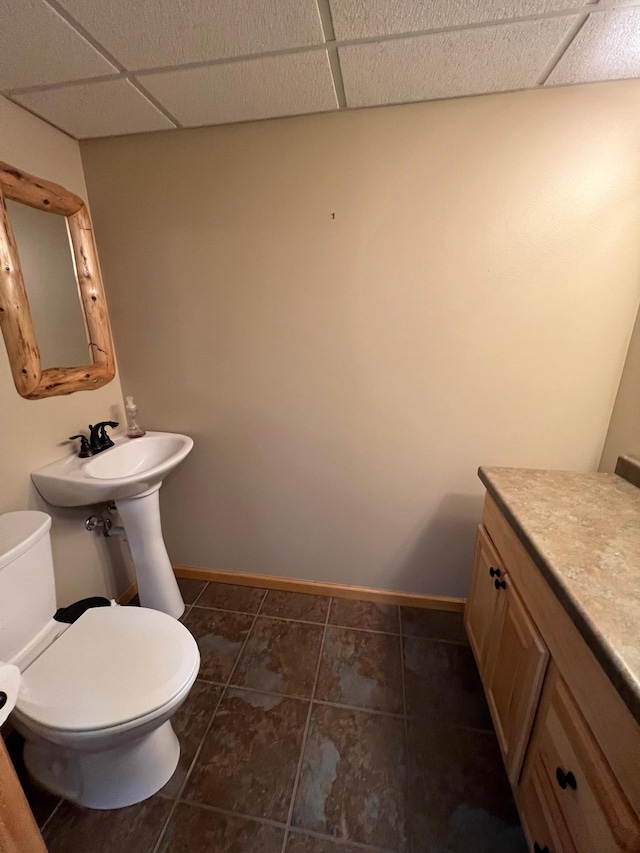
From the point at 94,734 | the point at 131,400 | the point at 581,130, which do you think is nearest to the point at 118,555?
the point at 131,400

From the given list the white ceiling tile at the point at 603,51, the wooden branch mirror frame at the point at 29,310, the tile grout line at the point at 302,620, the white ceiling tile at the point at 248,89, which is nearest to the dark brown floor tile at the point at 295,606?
the tile grout line at the point at 302,620

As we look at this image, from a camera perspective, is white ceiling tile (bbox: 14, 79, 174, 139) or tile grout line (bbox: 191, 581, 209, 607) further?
tile grout line (bbox: 191, 581, 209, 607)

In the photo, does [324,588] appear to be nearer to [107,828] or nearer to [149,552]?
[149,552]

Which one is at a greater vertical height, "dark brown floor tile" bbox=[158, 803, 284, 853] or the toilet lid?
the toilet lid

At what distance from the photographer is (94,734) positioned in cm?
91

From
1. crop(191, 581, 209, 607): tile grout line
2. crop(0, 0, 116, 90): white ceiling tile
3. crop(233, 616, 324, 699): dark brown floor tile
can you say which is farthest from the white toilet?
crop(0, 0, 116, 90): white ceiling tile

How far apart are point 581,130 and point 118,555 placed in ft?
8.81

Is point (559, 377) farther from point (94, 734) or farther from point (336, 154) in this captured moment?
point (94, 734)

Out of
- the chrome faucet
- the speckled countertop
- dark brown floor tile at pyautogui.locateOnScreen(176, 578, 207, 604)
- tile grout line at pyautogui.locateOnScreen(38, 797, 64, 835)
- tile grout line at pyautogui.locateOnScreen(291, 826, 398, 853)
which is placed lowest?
dark brown floor tile at pyautogui.locateOnScreen(176, 578, 207, 604)

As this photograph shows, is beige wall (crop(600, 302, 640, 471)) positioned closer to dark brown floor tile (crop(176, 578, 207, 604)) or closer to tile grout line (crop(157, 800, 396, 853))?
tile grout line (crop(157, 800, 396, 853))

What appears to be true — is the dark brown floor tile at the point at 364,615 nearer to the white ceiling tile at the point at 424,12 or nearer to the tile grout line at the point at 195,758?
the tile grout line at the point at 195,758

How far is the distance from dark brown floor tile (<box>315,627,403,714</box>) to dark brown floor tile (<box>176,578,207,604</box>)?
2.53ft

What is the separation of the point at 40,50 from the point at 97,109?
0.30 meters

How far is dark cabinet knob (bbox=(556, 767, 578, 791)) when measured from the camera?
0.73 meters
